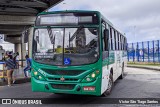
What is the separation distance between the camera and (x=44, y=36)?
10.2 metres

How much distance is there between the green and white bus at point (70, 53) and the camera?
9.62 metres

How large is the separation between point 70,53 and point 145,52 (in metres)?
35.4

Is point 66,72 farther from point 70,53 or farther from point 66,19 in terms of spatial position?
point 66,19

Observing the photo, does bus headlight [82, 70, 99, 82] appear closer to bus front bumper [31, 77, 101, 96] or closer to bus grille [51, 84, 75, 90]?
bus front bumper [31, 77, 101, 96]

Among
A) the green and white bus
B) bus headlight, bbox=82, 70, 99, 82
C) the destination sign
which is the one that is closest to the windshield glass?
the green and white bus

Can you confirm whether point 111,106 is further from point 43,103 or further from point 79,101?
point 43,103

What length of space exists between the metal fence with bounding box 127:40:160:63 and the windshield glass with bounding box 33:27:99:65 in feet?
101

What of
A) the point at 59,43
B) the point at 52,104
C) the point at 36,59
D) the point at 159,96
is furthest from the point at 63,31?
the point at 159,96

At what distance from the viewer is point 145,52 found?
4378 centimetres

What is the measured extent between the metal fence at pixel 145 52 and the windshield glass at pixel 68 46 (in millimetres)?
30891

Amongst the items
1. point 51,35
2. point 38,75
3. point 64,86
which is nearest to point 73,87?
point 64,86

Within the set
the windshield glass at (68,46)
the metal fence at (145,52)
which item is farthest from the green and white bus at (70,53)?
the metal fence at (145,52)

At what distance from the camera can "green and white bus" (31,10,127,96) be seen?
A: 962 centimetres

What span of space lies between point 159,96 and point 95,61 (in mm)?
3466
